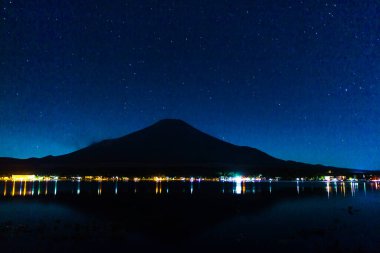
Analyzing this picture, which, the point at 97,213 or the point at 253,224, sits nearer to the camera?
the point at 253,224

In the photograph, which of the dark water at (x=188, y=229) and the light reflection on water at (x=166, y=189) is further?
the light reflection on water at (x=166, y=189)

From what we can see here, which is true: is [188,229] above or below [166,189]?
below

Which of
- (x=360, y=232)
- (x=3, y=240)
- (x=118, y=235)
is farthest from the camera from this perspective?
(x=360, y=232)

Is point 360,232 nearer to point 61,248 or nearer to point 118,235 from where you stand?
point 118,235

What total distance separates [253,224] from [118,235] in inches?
361

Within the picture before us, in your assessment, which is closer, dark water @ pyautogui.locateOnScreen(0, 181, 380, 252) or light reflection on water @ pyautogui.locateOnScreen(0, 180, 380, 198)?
dark water @ pyautogui.locateOnScreen(0, 181, 380, 252)

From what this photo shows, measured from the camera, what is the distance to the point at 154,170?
194 m

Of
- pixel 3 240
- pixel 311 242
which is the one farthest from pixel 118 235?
pixel 311 242

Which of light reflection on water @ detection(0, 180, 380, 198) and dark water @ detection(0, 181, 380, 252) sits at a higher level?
light reflection on water @ detection(0, 180, 380, 198)

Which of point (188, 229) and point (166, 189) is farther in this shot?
point (166, 189)

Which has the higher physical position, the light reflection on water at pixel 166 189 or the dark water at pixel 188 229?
the light reflection on water at pixel 166 189

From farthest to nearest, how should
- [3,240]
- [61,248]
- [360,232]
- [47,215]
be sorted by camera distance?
[47,215]
[360,232]
[3,240]
[61,248]

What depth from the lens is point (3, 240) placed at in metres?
A: 21.0

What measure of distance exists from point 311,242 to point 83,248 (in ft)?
35.9
